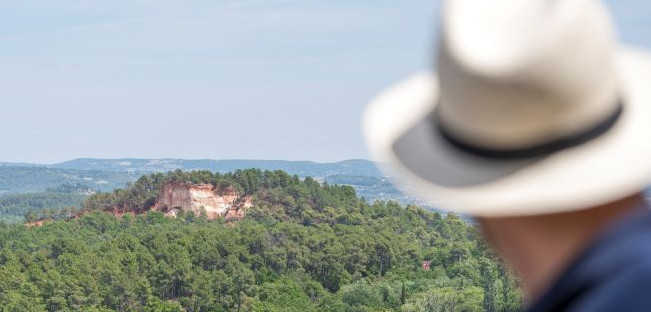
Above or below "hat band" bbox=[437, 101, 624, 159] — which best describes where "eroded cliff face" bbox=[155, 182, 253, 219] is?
below

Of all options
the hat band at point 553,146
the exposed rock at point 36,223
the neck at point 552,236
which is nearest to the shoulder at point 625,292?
the neck at point 552,236

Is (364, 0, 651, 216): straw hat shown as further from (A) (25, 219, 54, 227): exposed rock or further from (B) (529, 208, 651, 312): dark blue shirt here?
(A) (25, 219, 54, 227): exposed rock

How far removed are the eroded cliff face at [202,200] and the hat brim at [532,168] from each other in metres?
92.9

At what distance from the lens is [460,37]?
1.79 metres

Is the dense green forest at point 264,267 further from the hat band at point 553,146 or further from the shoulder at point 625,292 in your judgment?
the shoulder at point 625,292

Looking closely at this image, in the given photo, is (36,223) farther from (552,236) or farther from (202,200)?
(552,236)

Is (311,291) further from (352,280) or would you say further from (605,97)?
(605,97)

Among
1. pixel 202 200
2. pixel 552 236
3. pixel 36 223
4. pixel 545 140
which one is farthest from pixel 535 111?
pixel 36 223

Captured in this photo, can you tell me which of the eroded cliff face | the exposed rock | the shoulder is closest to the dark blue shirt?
the shoulder

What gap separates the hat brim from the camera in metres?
1.65

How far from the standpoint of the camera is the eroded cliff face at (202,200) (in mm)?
95375

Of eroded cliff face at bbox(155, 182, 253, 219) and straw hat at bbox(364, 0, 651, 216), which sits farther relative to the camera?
eroded cliff face at bbox(155, 182, 253, 219)

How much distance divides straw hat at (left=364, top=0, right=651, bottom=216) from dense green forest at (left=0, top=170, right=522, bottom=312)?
53.9 metres

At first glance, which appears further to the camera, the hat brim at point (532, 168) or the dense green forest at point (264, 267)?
the dense green forest at point (264, 267)
